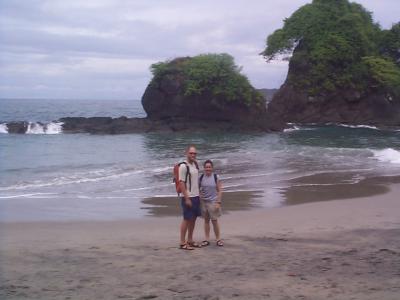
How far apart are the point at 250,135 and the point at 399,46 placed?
842 inches

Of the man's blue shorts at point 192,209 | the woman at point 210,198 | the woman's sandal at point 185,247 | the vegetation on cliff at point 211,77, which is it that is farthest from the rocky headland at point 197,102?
the woman's sandal at point 185,247

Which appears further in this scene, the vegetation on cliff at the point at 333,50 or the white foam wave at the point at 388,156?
the vegetation on cliff at the point at 333,50

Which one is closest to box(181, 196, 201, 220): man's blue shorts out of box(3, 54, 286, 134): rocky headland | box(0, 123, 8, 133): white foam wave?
box(3, 54, 286, 134): rocky headland

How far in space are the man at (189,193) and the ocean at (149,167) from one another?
10.3 ft

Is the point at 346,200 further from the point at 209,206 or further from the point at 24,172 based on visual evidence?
the point at 24,172

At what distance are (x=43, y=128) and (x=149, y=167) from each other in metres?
21.2

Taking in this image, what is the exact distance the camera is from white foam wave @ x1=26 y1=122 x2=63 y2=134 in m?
38.3

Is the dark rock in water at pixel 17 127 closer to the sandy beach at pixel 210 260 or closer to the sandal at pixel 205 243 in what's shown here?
the sandy beach at pixel 210 260

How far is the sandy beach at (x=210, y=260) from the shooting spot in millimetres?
5910

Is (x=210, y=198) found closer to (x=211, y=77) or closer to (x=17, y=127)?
(x=211, y=77)

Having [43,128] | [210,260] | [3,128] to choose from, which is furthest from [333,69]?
[210,260]

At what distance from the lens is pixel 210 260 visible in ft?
23.9

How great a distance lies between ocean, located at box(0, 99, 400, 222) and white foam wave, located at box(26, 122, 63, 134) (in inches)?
90.1

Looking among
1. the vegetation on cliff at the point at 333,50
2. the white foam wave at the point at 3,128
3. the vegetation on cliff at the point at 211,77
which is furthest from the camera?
the vegetation on cliff at the point at 333,50
